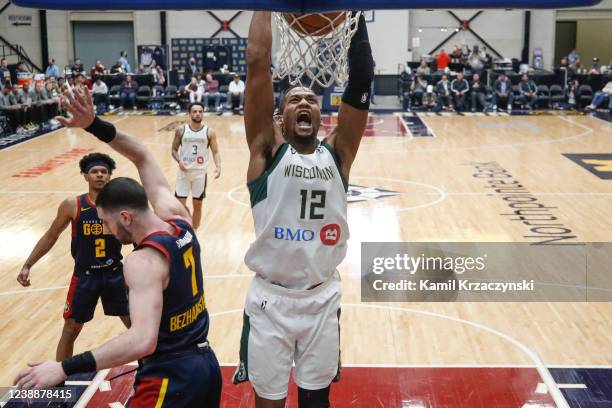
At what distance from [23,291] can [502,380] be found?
5.37 meters

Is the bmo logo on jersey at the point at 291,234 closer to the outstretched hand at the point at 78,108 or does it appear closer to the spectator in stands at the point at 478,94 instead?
the outstretched hand at the point at 78,108

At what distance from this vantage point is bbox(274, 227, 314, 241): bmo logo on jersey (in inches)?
170

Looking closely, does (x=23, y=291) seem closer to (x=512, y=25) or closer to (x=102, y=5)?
(x=102, y=5)

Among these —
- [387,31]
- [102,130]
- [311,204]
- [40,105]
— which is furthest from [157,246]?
[387,31]

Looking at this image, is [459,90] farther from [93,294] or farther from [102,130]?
[102,130]

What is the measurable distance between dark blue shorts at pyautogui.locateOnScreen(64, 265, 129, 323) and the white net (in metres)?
2.34

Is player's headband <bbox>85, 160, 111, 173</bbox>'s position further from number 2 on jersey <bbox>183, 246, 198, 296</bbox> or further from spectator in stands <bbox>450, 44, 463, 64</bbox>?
spectator in stands <bbox>450, 44, 463, 64</bbox>

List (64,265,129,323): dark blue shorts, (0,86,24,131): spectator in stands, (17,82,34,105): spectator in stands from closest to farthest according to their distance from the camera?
1. (64,265,129,323): dark blue shorts
2. (0,86,24,131): spectator in stands
3. (17,82,34,105): spectator in stands

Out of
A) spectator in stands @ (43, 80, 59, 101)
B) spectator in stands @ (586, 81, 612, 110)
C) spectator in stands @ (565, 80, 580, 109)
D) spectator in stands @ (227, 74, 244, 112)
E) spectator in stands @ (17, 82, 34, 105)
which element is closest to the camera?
spectator in stands @ (17, 82, 34, 105)

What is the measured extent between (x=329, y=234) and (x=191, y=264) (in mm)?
742

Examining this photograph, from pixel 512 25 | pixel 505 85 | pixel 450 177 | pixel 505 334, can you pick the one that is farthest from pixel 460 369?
pixel 512 25

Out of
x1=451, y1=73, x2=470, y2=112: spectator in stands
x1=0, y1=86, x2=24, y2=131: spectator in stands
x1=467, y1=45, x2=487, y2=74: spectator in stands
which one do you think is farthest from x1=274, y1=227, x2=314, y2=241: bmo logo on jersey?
x1=467, y1=45, x2=487, y2=74: spectator in stands

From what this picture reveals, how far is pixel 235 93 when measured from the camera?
27219mm

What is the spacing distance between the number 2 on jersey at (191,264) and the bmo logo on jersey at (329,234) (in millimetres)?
682
